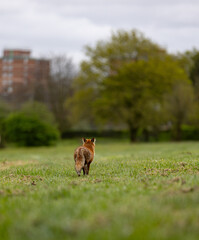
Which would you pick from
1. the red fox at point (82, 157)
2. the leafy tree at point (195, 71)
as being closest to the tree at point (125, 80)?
the leafy tree at point (195, 71)

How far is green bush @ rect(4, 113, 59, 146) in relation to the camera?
165 ft

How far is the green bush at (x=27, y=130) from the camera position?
165 feet

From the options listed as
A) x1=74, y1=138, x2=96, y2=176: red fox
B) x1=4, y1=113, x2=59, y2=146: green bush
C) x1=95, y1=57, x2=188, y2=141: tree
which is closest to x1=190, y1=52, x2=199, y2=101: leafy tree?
x1=95, y1=57, x2=188, y2=141: tree

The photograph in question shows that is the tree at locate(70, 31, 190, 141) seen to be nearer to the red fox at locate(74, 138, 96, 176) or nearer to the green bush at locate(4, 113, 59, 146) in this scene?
the green bush at locate(4, 113, 59, 146)

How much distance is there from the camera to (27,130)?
165 ft

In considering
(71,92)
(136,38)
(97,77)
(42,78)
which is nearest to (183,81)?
(136,38)

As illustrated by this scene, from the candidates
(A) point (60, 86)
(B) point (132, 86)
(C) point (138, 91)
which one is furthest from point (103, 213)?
(A) point (60, 86)

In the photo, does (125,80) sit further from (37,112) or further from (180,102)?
(37,112)

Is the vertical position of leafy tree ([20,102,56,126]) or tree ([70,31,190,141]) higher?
tree ([70,31,190,141])

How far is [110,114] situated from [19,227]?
157 feet

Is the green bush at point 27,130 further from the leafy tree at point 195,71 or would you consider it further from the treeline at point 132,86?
the leafy tree at point 195,71

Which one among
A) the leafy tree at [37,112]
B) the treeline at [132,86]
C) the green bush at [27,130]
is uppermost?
the treeline at [132,86]

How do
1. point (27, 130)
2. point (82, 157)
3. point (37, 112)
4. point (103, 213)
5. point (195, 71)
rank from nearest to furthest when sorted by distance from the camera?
point (103, 213) → point (82, 157) → point (27, 130) → point (37, 112) → point (195, 71)

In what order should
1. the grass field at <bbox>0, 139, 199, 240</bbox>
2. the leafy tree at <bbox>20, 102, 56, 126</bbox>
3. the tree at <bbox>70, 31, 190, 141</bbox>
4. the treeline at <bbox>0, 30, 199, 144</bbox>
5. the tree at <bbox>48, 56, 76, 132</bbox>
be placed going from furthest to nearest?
the tree at <bbox>48, 56, 76, 132</bbox>, the leafy tree at <bbox>20, 102, 56, 126</bbox>, the treeline at <bbox>0, 30, 199, 144</bbox>, the tree at <bbox>70, 31, 190, 141</bbox>, the grass field at <bbox>0, 139, 199, 240</bbox>
